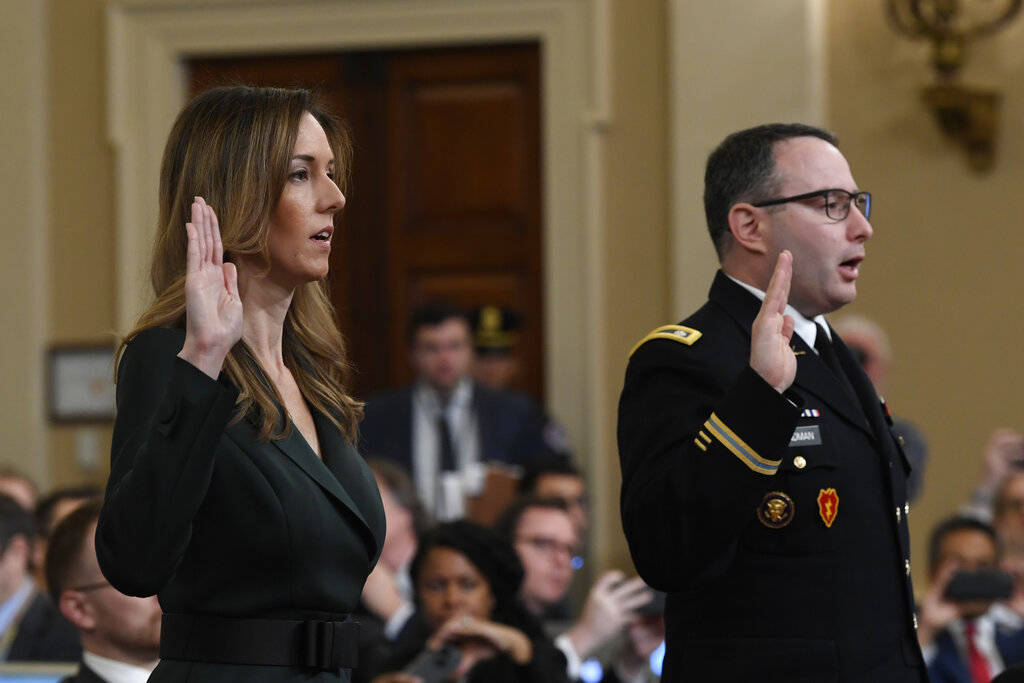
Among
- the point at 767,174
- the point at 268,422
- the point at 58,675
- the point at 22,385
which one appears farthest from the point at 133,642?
the point at 22,385

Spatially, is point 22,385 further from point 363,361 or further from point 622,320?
point 622,320

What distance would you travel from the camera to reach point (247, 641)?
7.27 ft

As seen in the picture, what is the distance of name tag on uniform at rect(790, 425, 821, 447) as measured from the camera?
105 inches

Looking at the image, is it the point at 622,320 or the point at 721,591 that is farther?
the point at 622,320

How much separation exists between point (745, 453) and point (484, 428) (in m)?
4.64

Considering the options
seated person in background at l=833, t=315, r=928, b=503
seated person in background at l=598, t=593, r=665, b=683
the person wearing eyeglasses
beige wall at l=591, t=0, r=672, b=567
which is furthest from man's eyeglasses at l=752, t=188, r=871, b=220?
beige wall at l=591, t=0, r=672, b=567

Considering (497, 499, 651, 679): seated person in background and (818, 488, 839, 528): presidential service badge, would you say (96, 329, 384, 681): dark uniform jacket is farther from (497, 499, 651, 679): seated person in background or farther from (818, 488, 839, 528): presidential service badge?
(497, 499, 651, 679): seated person in background

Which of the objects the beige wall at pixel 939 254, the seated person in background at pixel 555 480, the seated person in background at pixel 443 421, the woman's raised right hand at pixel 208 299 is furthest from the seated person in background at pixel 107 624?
the beige wall at pixel 939 254

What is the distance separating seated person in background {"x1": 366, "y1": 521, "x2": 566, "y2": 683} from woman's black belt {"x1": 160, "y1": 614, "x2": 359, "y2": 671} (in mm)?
2098

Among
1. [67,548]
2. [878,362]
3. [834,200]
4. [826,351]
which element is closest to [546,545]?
[878,362]

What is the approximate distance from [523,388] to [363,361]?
828 mm

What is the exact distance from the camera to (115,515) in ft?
6.89

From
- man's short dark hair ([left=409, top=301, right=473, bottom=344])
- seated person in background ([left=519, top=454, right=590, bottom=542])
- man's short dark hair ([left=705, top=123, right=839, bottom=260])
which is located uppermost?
man's short dark hair ([left=705, top=123, right=839, bottom=260])

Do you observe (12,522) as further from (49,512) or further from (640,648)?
(640,648)
